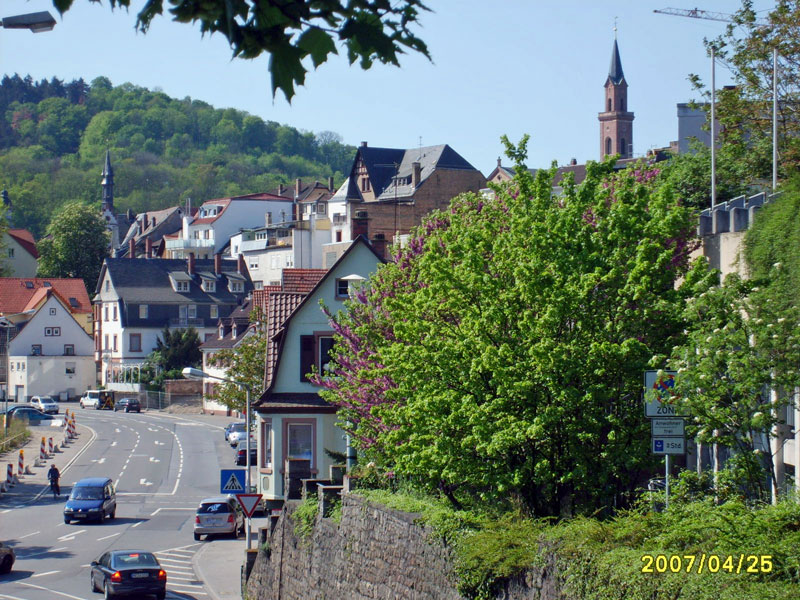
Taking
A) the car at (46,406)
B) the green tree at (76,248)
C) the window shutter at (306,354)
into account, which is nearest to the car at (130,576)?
the window shutter at (306,354)

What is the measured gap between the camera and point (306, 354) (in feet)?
111

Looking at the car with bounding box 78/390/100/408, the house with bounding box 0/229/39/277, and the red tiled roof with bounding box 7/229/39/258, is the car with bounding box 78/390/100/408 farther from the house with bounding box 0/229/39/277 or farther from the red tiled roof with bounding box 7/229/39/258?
the red tiled roof with bounding box 7/229/39/258

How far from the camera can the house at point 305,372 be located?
33281mm

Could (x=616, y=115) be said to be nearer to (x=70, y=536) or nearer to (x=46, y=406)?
(x=46, y=406)

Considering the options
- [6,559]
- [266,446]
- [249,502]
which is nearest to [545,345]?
[249,502]

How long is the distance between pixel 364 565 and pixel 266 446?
1532cm

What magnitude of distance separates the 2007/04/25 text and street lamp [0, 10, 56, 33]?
7.83 metres

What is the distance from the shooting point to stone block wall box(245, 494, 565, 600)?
57.0 ft

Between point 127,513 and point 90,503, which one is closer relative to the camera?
point 90,503

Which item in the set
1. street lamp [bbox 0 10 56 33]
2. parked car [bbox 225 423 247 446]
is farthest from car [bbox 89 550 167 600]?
parked car [bbox 225 423 247 446]

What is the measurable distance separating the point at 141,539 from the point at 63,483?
16.4 m

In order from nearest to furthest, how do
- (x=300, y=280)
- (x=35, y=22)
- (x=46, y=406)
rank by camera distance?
(x=35, y=22), (x=300, y=280), (x=46, y=406)

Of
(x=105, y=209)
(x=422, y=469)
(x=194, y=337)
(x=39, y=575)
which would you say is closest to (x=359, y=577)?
(x=422, y=469)

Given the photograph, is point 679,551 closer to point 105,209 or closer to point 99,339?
point 99,339
